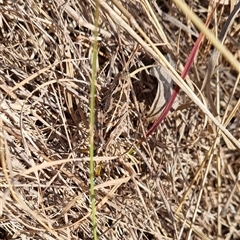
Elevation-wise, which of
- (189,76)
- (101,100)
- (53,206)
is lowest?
(53,206)

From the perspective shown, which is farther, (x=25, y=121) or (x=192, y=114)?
(x=192, y=114)

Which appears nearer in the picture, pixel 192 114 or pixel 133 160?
pixel 133 160

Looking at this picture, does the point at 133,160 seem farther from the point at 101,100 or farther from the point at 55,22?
the point at 55,22

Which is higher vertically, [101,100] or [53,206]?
[101,100]

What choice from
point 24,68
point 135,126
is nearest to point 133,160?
point 135,126

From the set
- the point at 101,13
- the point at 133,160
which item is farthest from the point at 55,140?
the point at 101,13

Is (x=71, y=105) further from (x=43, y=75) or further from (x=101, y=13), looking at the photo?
(x=101, y=13)
